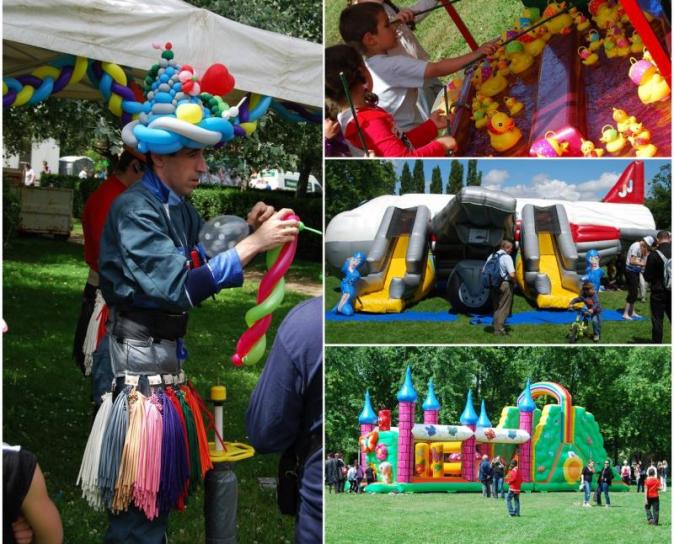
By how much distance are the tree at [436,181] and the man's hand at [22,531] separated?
1.21 meters

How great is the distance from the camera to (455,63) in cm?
308

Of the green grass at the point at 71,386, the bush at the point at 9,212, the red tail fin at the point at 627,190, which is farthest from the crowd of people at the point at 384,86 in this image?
the bush at the point at 9,212

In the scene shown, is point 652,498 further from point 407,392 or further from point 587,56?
point 587,56

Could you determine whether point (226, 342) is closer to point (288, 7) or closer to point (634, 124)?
point (634, 124)

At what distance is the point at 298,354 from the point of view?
2283 mm

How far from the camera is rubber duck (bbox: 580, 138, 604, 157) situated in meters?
2.84

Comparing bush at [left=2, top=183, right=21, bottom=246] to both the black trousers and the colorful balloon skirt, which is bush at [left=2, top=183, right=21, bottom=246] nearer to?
the colorful balloon skirt

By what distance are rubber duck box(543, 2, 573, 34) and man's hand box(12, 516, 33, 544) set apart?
189 centimetres

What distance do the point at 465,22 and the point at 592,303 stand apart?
3.68 feet

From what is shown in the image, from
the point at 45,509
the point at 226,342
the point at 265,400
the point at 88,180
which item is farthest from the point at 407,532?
the point at 88,180

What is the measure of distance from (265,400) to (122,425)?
0.86 metres

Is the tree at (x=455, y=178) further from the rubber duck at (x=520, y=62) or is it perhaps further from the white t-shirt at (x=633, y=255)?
the rubber duck at (x=520, y=62)

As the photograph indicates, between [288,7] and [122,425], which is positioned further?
[288,7]

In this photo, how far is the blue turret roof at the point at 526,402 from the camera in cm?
233
